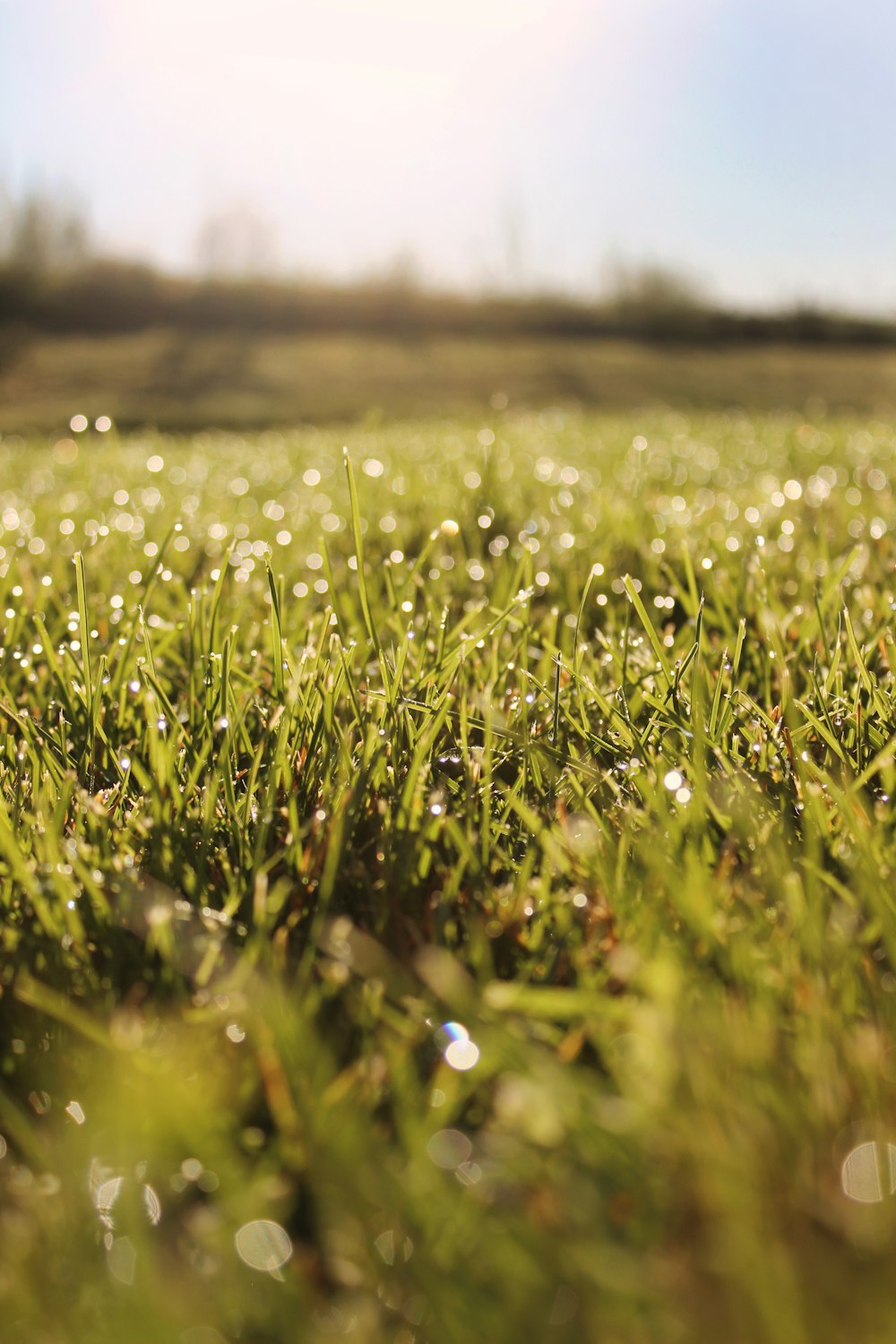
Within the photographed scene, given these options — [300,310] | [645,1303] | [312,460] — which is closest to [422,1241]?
[645,1303]

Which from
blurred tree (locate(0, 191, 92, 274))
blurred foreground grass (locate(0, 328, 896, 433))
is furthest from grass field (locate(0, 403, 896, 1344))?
blurred tree (locate(0, 191, 92, 274))

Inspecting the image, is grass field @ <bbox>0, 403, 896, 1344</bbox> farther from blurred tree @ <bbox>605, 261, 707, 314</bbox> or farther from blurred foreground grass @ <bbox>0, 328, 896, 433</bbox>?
blurred tree @ <bbox>605, 261, 707, 314</bbox>

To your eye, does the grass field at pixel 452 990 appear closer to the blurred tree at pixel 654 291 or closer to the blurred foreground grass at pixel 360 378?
the blurred foreground grass at pixel 360 378

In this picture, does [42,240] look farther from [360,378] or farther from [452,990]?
[452,990]

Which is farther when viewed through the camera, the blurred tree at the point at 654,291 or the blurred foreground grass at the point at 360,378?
the blurred tree at the point at 654,291

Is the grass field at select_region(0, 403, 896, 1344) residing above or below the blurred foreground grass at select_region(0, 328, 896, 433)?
below

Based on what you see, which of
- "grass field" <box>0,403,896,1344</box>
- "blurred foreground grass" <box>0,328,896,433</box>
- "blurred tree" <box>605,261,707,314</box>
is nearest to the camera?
"grass field" <box>0,403,896,1344</box>

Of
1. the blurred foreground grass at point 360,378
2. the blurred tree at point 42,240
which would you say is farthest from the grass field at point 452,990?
the blurred tree at point 42,240
